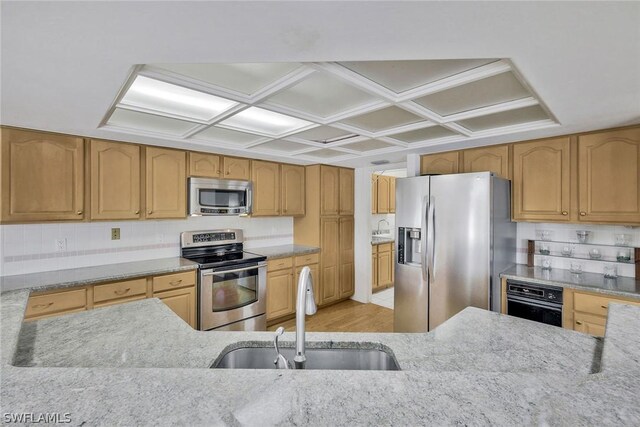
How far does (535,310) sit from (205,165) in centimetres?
358

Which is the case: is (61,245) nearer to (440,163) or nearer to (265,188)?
(265,188)

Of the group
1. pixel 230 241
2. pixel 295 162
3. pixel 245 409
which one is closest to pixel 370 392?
pixel 245 409

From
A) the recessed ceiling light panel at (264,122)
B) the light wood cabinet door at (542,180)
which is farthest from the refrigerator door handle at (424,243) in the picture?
the recessed ceiling light panel at (264,122)

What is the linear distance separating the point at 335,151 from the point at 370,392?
3.10 metres

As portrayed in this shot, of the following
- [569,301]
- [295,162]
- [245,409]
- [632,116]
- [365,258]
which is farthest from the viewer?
[365,258]

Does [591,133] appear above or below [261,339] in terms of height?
above

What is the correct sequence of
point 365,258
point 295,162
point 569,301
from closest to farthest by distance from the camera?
point 569,301
point 295,162
point 365,258

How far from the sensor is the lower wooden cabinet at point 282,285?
364 cm

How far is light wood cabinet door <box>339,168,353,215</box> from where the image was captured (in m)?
4.52

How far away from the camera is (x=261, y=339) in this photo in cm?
125

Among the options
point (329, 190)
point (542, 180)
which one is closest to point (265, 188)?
point (329, 190)

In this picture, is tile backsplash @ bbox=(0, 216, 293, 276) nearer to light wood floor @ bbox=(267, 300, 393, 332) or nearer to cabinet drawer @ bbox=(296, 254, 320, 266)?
cabinet drawer @ bbox=(296, 254, 320, 266)

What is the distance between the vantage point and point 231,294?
3164mm

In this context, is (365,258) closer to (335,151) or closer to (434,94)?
(335,151)
